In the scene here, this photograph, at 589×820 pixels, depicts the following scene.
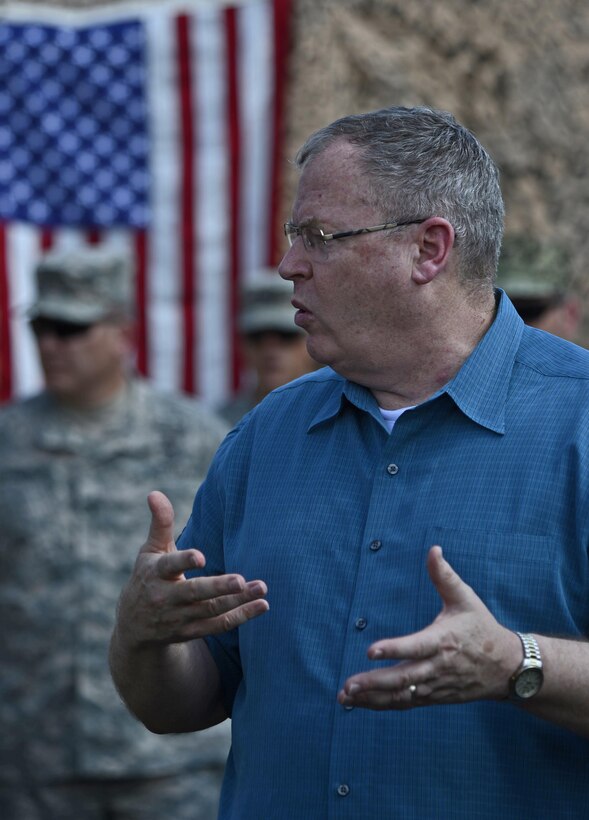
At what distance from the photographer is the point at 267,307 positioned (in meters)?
6.18

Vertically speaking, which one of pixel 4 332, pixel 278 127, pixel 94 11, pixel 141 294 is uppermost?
pixel 94 11

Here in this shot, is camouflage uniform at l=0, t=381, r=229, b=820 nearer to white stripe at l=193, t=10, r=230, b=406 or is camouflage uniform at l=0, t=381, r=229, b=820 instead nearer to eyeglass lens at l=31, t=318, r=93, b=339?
eyeglass lens at l=31, t=318, r=93, b=339

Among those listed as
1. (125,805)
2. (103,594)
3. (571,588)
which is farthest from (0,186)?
(571,588)

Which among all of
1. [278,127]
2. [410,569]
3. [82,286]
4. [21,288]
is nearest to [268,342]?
[82,286]

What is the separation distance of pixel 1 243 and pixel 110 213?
50cm

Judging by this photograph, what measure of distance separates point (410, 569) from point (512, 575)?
0.54ft

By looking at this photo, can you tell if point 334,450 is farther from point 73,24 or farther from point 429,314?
point 73,24

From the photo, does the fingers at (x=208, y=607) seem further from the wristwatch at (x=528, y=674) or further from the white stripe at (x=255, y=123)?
the white stripe at (x=255, y=123)

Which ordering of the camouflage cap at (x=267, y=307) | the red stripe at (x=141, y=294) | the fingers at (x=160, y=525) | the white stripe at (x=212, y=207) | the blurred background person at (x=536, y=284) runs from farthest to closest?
the red stripe at (x=141, y=294)
the white stripe at (x=212, y=207)
the camouflage cap at (x=267, y=307)
the blurred background person at (x=536, y=284)
the fingers at (x=160, y=525)

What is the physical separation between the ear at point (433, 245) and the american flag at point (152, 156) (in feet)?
14.5

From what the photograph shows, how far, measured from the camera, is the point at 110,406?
5.37 m

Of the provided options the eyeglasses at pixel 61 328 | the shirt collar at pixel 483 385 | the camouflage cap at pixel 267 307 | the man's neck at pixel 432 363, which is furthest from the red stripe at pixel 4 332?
the man's neck at pixel 432 363

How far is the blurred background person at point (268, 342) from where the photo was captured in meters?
5.94

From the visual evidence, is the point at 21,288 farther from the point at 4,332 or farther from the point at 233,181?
the point at 233,181
